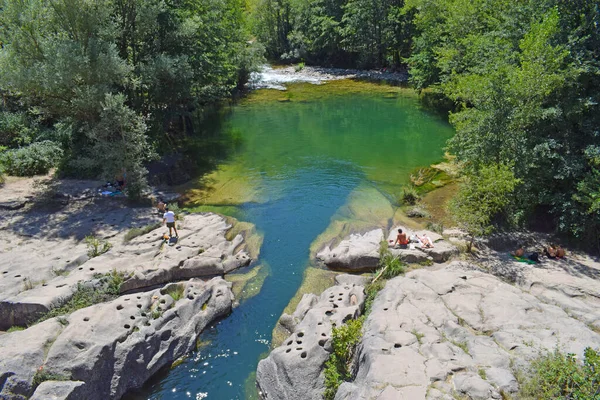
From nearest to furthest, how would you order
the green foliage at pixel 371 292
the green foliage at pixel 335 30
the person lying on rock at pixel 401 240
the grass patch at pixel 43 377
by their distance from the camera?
the grass patch at pixel 43 377 < the green foliage at pixel 371 292 < the person lying on rock at pixel 401 240 < the green foliage at pixel 335 30

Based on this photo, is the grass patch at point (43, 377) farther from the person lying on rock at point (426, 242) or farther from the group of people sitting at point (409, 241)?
the person lying on rock at point (426, 242)

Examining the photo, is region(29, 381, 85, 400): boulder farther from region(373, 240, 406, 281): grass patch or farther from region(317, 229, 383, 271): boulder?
region(373, 240, 406, 281): grass patch

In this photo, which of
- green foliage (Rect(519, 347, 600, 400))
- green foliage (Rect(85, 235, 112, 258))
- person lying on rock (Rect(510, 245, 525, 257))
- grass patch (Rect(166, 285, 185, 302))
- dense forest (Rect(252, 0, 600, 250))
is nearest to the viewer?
green foliage (Rect(519, 347, 600, 400))

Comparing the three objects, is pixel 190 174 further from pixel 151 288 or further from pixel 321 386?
pixel 321 386

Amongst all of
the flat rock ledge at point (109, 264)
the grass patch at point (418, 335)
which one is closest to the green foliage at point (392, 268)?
the grass patch at point (418, 335)

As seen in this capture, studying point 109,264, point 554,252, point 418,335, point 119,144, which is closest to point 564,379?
point 418,335

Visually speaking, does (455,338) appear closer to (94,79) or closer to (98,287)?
(98,287)

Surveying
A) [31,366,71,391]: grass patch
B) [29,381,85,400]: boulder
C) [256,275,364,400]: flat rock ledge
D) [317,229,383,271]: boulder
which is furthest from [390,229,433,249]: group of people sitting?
[31,366,71,391]: grass patch
